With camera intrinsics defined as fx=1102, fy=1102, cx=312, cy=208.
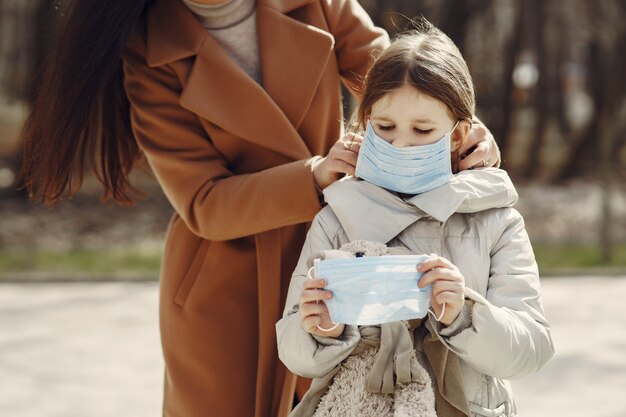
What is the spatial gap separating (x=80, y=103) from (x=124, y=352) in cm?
364

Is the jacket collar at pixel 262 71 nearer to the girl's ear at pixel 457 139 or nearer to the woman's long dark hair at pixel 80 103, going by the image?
the woman's long dark hair at pixel 80 103

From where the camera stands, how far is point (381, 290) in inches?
82.4

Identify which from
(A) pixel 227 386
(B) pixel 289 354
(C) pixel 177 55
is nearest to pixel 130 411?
(A) pixel 227 386

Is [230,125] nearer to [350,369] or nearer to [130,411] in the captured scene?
[350,369]

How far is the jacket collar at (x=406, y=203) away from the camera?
232 centimetres

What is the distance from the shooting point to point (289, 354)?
228cm

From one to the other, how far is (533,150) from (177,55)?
11.4 m

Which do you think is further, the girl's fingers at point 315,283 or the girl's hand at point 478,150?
the girl's hand at point 478,150

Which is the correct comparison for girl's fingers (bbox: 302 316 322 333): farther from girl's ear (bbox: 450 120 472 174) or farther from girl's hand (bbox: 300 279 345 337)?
girl's ear (bbox: 450 120 472 174)

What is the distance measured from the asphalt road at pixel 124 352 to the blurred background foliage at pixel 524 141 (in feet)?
3.99

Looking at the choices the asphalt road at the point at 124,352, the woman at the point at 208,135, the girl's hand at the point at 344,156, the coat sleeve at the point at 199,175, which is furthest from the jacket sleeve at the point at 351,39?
the asphalt road at the point at 124,352

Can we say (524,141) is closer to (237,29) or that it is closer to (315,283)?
(237,29)

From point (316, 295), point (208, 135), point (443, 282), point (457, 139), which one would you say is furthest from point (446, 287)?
point (208, 135)

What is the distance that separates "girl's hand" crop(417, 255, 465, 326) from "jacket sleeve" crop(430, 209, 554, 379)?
47mm
